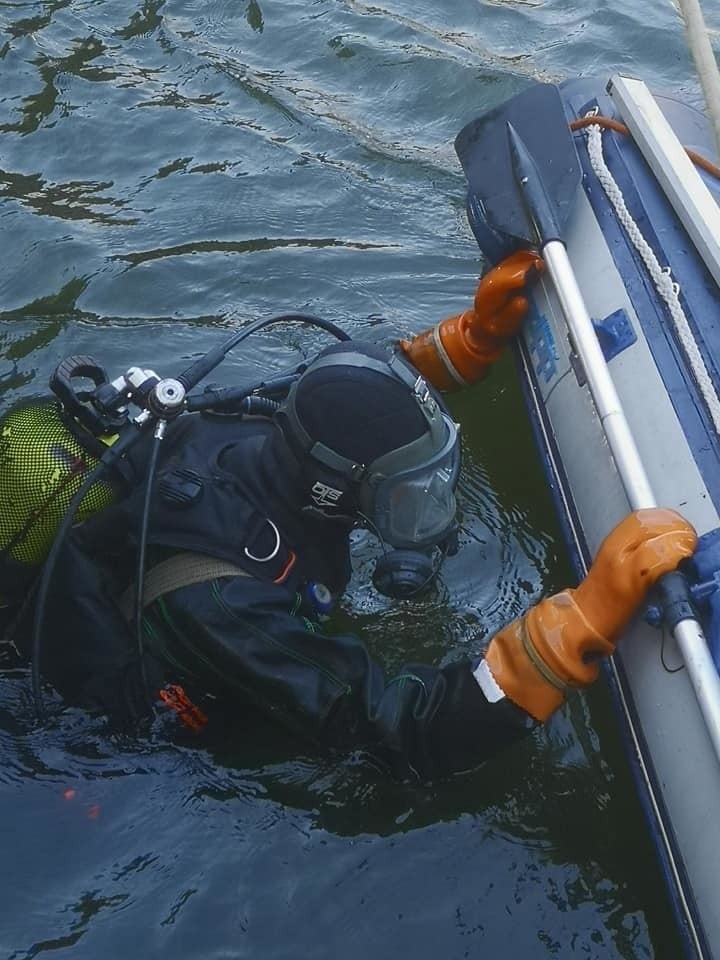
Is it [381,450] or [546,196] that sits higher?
[546,196]

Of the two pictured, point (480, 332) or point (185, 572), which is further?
point (480, 332)

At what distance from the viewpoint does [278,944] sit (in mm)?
2818

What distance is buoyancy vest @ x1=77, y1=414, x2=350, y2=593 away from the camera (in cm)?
269

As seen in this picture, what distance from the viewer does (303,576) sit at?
9.44ft

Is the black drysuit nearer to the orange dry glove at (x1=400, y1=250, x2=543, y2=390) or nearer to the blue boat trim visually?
the blue boat trim

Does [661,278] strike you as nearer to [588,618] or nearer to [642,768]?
[588,618]

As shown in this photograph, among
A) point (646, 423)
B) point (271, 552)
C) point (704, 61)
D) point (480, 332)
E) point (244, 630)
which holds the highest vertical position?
point (704, 61)

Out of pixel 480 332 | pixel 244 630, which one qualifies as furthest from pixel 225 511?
pixel 480 332

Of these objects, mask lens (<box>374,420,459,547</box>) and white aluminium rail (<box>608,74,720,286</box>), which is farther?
white aluminium rail (<box>608,74,720,286</box>)

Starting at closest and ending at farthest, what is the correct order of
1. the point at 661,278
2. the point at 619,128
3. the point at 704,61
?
1. the point at 704,61
2. the point at 661,278
3. the point at 619,128

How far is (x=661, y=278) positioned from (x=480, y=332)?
683 millimetres

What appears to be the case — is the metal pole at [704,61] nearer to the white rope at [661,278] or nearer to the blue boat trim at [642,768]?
the white rope at [661,278]

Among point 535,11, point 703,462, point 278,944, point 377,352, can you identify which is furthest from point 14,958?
point 535,11

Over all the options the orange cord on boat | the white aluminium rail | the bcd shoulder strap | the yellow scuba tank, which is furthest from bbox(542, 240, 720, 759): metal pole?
the yellow scuba tank
